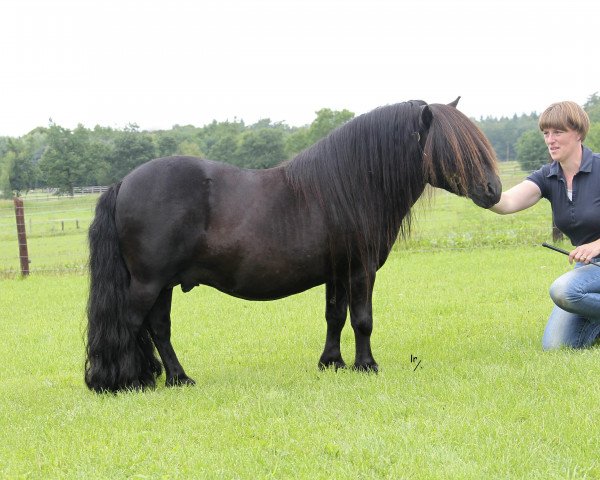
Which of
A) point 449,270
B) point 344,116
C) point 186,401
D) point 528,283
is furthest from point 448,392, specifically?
point 344,116

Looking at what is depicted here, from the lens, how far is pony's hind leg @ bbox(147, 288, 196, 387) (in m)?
4.68

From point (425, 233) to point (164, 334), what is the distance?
1118cm

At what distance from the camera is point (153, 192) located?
4.31 m

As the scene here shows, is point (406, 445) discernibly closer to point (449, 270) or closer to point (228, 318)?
point (228, 318)

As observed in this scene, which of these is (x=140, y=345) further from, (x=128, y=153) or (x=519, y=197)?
(x=128, y=153)

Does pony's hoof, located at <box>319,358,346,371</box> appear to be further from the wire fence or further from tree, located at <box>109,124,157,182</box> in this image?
tree, located at <box>109,124,157,182</box>

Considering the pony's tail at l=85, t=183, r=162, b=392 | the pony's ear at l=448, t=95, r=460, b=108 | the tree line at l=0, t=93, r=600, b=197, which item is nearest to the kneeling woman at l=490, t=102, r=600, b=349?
the pony's ear at l=448, t=95, r=460, b=108

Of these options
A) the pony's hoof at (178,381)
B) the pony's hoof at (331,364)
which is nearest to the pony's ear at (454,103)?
the pony's hoof at (331,364)

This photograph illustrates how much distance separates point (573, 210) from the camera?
493 centimetres

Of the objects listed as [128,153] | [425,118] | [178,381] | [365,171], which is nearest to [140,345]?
[178,381]

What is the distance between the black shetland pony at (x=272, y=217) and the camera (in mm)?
4316

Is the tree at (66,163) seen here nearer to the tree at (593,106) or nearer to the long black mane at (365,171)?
the long black mane at (365,171)

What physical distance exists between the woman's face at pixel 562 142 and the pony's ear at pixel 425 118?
1140mm

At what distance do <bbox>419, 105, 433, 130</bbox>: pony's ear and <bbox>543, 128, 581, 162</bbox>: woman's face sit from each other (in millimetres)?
1140
